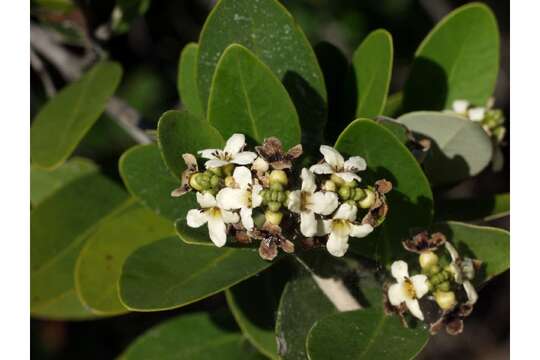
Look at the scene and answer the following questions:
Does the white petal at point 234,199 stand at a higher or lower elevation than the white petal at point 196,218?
higher

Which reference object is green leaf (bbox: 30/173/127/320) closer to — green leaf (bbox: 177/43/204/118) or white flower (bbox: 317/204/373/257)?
green leaf (bbox: 177/43/204/118)

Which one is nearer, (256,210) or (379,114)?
(256,210)

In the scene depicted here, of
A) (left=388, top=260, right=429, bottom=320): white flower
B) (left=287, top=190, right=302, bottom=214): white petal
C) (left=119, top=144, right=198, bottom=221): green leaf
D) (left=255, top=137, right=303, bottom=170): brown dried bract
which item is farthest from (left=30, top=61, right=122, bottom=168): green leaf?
(left=388, top=260, right=429, bottom=320): white flower

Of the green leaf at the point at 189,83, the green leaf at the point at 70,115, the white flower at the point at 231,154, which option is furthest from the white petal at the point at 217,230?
the green leaf at the point at 70,115

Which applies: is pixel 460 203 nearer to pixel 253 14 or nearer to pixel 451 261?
pixel 451 261

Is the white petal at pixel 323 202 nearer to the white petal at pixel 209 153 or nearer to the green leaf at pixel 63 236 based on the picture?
the white petal at pixel 209 153

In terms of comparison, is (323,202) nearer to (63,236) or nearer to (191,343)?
(191,343)

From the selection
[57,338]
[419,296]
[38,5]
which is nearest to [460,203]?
[419,296]
